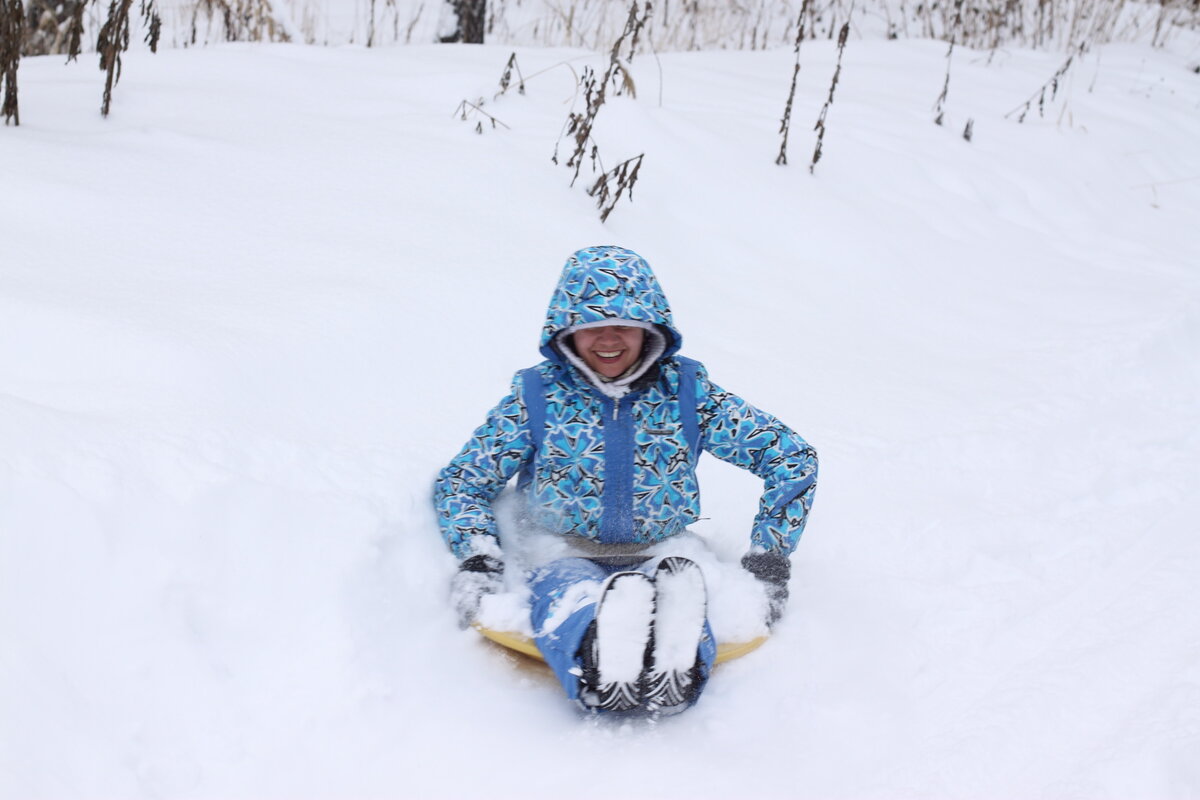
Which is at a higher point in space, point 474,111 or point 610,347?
point 474,111

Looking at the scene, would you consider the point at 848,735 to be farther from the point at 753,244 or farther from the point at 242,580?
the point at 753,244

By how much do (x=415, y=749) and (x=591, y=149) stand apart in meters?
2.79

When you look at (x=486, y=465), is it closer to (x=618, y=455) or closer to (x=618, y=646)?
(x=618, y=455)

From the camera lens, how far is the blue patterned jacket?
77.7 inches

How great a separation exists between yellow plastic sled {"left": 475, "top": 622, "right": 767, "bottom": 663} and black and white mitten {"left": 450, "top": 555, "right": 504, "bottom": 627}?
0.04 m

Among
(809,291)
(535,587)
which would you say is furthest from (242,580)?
(809,291)

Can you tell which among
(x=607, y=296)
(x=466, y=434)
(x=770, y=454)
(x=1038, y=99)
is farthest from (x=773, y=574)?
(x=1038, y=99)

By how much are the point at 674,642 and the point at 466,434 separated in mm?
832

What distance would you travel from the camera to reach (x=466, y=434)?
231cm

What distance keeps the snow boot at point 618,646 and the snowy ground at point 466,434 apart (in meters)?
0.08

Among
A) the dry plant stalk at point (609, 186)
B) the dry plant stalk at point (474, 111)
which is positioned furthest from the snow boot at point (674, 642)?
the dry plant stalk at point (474, 111)

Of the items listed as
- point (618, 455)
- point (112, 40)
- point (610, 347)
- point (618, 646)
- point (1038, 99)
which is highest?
point (1038, 99)

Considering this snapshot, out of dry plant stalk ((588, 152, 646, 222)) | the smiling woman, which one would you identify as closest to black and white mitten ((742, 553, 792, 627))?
the smiling woman

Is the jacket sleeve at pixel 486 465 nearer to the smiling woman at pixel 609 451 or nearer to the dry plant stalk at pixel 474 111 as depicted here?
the smiling woman at pixel 609 451
